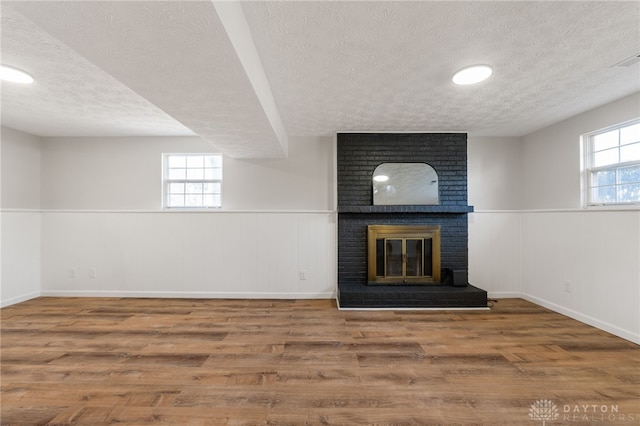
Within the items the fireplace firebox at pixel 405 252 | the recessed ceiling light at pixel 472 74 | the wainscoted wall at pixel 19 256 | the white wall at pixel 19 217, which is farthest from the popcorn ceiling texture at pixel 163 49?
the wainscoted wall at pixel 19 256

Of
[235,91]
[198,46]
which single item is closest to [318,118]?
[235,91]

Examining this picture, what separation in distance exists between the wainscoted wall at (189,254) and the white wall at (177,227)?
0.01 m

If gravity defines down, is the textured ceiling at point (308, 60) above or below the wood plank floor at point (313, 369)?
above

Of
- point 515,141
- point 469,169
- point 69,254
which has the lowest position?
point 69,254

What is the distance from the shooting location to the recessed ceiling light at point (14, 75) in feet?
7.05

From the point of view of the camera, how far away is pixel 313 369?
208 cm

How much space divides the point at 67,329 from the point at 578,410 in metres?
4.29

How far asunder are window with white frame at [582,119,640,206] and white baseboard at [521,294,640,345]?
1.24m

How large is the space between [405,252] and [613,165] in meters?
2.33

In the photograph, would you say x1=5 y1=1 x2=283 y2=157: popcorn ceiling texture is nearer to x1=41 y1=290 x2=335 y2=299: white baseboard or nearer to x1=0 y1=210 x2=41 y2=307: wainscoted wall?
x1=41 y1=290 x2=335 y2=299: white baseboard

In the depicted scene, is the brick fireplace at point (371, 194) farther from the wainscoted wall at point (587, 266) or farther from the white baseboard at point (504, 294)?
the wainscoted wall at point (587, 266)

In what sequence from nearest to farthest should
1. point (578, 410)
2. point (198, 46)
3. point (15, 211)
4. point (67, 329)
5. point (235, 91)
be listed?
point (198, 46) → point (578, 410) → point (235, 91) → point (67, 329) → point (15, 211)

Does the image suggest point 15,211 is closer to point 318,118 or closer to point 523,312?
point 318,118

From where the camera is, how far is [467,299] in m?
3.42
